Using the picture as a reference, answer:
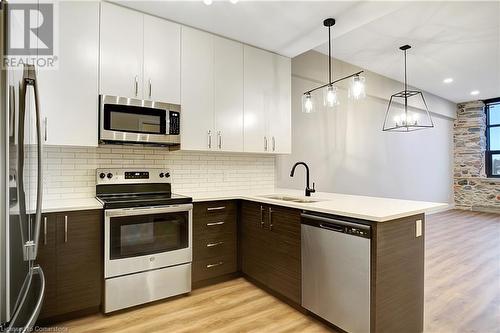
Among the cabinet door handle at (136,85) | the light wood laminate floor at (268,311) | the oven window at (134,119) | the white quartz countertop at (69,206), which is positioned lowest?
the light wood laminate floor at (268,311)

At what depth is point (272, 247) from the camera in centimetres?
259

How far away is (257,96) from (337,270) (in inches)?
86.6

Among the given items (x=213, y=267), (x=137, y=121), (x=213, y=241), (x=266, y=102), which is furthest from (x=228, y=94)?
(x=213, y=267)

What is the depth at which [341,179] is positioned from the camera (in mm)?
4715

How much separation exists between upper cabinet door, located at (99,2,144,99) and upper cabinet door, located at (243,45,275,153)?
3.96 ft

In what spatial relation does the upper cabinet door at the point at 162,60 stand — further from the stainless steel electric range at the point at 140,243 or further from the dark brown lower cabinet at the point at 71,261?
the dark brown lower cabinet at the point at 71,261

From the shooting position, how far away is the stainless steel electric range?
2.26 meters

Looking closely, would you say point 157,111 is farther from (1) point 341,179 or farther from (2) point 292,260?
(1) point 341,179

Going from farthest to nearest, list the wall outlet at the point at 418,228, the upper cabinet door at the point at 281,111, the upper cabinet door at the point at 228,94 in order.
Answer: the upper cabinet door at the point at 281,111
the upper cabinet door at the point at 228,94
the wall outlet at the point at 418,228

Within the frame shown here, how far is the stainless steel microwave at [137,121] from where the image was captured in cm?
244

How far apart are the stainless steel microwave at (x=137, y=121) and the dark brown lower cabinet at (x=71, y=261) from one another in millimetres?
718

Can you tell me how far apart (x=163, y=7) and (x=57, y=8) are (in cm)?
85

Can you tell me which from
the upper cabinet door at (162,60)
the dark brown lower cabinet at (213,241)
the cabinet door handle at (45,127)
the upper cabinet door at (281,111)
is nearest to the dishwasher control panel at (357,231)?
the dark brown lower cabinet at (213,241)

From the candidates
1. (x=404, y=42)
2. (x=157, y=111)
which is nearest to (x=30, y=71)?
(x=157, y=111)
